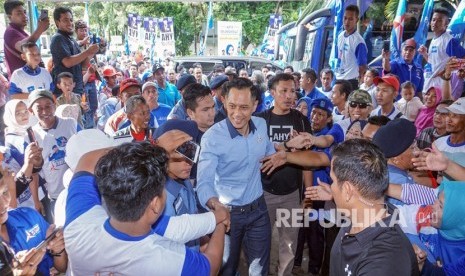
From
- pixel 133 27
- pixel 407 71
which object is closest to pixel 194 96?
pixel 407 71

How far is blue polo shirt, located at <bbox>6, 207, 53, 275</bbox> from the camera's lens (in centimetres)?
208

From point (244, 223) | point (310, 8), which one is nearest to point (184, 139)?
point (244, 223)

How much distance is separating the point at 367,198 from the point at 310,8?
436 inches

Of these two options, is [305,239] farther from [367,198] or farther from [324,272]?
[367,198]

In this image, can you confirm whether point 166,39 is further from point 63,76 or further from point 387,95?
point 387,95

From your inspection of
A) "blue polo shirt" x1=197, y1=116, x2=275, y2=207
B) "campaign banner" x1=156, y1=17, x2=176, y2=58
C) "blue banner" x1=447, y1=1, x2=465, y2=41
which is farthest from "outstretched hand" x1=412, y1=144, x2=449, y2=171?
"campaign banner" x1=156, y1=17, x2=176, y2=58

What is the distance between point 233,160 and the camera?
3.22m

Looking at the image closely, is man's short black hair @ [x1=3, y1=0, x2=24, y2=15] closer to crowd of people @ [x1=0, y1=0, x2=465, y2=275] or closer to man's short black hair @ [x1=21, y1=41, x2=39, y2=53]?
crowd of people @ [x1=0, y1=0, x2=465, y2=275]

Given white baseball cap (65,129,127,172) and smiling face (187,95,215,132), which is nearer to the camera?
white baseball cap (65,129,127,172)

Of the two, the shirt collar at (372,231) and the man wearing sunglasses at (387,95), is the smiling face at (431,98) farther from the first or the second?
the shirt collar at (372,231)

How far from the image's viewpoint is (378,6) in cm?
1382

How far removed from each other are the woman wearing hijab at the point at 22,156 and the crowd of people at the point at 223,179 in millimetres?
12

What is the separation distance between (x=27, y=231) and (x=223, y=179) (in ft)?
5.04

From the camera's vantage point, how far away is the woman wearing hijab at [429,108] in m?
5.21
